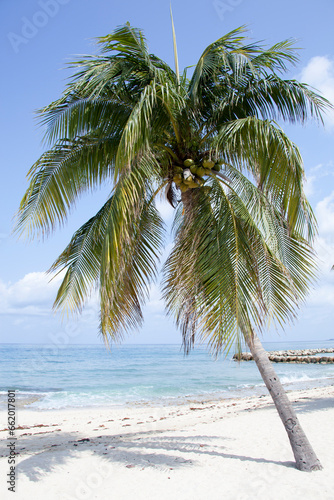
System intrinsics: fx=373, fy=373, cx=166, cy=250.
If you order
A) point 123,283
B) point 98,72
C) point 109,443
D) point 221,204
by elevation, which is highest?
point 98,72

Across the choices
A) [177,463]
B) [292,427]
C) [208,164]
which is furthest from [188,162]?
[177,463]

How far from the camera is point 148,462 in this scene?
5875mm

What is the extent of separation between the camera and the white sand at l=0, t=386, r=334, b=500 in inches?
189

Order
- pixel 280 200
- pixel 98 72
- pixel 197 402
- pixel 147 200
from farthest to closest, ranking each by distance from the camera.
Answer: pixel 197 402, pixel 147 200, pixel 280 200, pixel 98 72

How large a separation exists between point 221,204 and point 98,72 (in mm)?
2505

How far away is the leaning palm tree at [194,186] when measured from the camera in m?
4.86

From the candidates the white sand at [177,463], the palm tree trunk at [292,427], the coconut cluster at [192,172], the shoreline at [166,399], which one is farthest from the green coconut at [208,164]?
the shoreline at [166,399]

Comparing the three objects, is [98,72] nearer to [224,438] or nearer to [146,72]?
[146,72]

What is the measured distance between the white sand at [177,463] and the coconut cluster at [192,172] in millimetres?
4120

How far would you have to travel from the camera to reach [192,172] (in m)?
5.49

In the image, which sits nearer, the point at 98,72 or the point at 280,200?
the point at 98,72

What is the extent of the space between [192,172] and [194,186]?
21cm

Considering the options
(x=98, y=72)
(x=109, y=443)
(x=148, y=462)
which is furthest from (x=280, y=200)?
(x=109, y=443)

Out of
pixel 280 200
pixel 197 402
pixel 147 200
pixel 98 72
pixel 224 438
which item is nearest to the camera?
pixel 98 72
